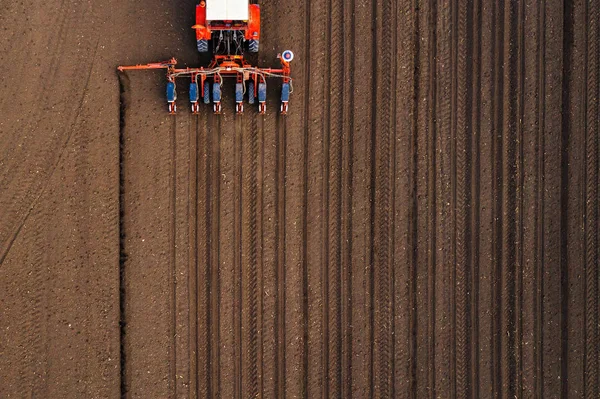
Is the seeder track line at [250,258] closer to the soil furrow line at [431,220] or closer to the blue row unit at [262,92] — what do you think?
the blue row unit at [262,92]

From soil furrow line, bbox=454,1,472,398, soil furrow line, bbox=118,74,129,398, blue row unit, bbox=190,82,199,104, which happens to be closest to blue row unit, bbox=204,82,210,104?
blue row unit, bbox=190,82,199,104

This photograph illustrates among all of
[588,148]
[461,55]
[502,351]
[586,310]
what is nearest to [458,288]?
[502,351]

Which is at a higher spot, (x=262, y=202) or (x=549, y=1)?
(x=549, y=1)

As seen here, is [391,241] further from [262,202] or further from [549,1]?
[549,1]

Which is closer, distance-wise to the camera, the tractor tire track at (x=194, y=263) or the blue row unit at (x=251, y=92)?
the blue row unit at (x=251, y=92)

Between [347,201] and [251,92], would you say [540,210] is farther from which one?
[251,92]

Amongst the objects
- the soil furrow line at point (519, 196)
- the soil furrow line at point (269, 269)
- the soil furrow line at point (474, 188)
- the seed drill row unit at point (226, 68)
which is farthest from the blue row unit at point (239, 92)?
the soil furrow line at point (519, 196)

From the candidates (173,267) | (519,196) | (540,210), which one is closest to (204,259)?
(173,267)
